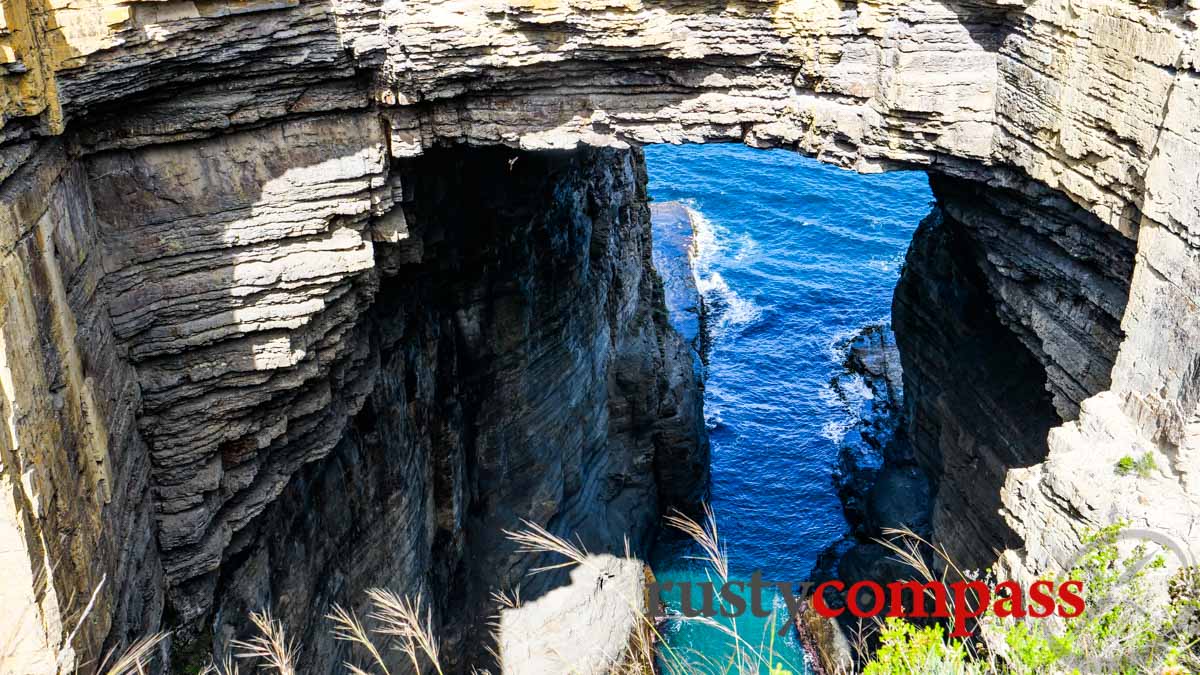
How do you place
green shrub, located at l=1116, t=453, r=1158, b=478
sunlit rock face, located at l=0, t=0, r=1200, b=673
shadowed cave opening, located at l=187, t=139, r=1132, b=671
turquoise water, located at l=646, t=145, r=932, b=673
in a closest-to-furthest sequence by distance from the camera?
1. sunlit rock face, located at l=0, t=0, r=1200, b=673
2. green shrub, located at l=1116, t=453, r=1158, b=478
3. shadowed cave opening, located at l=187, t=139, r=1132, b=671
4. turquoise water, located at l=646, t=145, r=932, b=673

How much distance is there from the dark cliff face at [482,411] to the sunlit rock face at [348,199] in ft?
1.06

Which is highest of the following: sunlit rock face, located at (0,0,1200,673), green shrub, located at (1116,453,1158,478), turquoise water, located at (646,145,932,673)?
sunlit rock face, located at (0,0,1200,673)

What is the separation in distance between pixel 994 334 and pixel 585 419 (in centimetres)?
892

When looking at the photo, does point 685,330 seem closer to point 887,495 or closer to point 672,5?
point 887,495

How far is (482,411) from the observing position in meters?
18.6

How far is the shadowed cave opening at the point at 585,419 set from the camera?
13.6 meters

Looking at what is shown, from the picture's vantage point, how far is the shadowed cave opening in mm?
13578

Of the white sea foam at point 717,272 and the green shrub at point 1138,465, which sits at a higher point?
the green shrub at point 1138,465

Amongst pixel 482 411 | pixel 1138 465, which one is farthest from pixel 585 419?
pixel 1138 465

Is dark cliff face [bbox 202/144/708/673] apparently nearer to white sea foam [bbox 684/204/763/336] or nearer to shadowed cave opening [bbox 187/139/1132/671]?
shadowed cave opening [bbox 187/139/1132/671]

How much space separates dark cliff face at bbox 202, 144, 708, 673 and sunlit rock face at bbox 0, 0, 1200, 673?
32 cm

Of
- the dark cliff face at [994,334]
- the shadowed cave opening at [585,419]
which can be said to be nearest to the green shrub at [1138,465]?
the dark cliff face at [994,334]

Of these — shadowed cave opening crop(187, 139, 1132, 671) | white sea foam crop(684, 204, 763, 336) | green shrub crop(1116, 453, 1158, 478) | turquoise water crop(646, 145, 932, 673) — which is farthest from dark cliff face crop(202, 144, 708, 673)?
white sea foam crop(684, 204, 763, 336)

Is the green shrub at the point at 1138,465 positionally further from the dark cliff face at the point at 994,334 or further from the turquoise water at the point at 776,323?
the turquoise water at the point at 776,323
